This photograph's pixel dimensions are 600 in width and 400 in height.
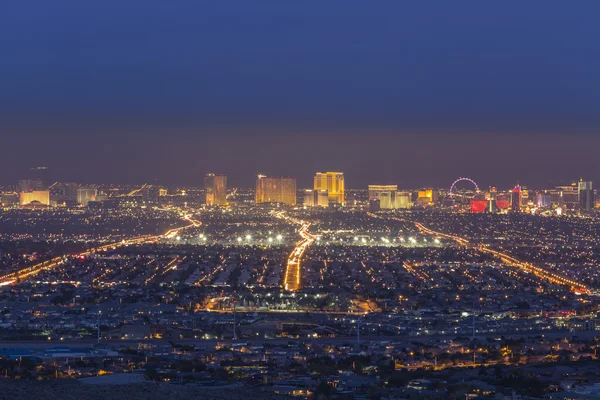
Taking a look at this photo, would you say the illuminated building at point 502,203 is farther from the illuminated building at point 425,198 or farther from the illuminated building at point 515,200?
the illuminated building at point 425,198

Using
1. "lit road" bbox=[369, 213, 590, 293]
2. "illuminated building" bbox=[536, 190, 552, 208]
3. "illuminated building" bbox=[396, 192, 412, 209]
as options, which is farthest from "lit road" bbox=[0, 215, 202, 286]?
"illuminated building" bbox=[536, 190, 552, 208]

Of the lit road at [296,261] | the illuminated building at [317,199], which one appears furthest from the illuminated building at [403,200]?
the lit road at [296,261]

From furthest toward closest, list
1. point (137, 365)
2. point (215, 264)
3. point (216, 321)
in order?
point (215, 264) < point (216, 321) < point (137, 365)

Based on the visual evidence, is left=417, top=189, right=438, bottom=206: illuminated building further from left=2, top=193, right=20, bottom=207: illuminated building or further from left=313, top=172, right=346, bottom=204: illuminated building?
left=2, top=193, right=20, bottom=207: illuminated building

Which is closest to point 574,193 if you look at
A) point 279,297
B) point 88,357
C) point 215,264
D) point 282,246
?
point 282,246

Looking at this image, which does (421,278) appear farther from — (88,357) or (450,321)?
(88,357)

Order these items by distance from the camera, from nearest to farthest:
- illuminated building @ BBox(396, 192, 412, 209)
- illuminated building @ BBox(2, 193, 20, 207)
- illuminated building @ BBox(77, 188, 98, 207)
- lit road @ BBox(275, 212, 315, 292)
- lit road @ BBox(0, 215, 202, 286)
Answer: lit road @ BBox(275, 212, 315, 292), lit road @ BBox(0, 215, 202, 286), illuminated building @ BBox(2, 193, 20, 207), illuminated building @ BBox(396, 192, 412, 209), illuminated building @ BBox(77, 188, 98, 207)
